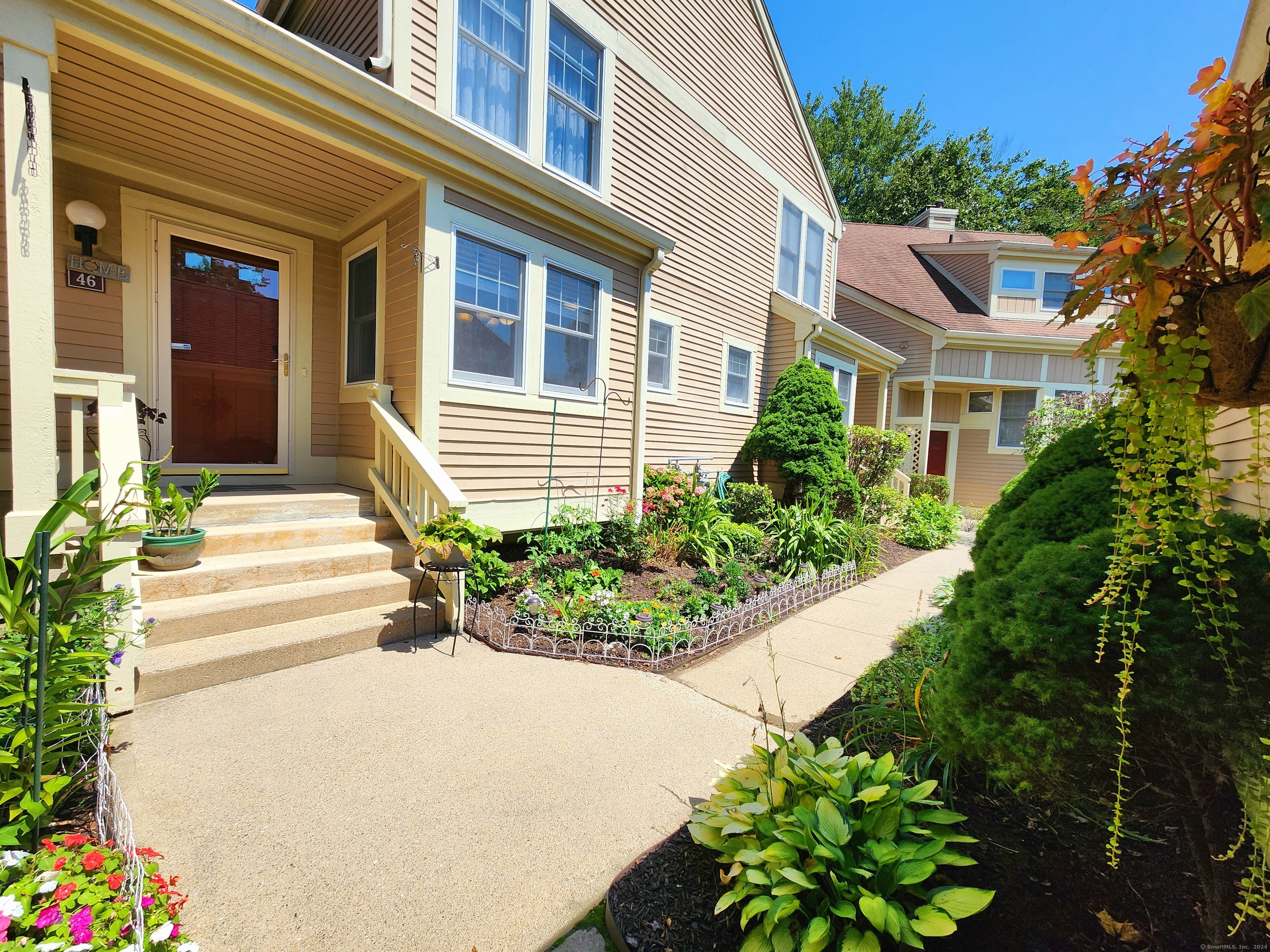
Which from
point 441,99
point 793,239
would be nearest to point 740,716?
point 441,99

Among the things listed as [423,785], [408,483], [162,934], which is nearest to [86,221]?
[408,483]

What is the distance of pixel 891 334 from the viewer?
1470 centimetres

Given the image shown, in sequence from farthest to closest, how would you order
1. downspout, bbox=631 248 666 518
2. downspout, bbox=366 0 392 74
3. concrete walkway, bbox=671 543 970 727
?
downspout, bbox=631 248 666 518 < downspout, bbox=366 0 392 74 < concrete walkway, bbox=671 543 970 727

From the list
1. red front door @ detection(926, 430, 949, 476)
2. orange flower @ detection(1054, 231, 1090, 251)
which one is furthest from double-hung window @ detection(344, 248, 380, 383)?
red front door @ detection(926, 430, 949, 476)

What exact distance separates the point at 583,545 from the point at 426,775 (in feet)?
11.4

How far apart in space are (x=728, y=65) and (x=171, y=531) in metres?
9.50

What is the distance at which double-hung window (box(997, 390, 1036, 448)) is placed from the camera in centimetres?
1466

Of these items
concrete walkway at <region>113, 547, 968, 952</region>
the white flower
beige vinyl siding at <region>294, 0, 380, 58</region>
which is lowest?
concrete walkway at <region>113, 547, 968, 952</region>

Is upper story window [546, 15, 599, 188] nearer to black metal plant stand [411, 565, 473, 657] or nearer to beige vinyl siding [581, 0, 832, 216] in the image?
beige vinyl siding [581, 0, 832, 216]

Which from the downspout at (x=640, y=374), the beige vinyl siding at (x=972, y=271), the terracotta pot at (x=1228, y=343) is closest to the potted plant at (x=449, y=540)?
the downspout at (x=640, y=374)

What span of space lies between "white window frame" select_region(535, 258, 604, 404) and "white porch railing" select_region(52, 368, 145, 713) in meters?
3.19

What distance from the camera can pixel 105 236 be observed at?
459 cm

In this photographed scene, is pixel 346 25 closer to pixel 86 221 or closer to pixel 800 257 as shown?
pixel 86 221

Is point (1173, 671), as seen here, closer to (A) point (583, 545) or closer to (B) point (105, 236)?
(A) point (583, 545)
